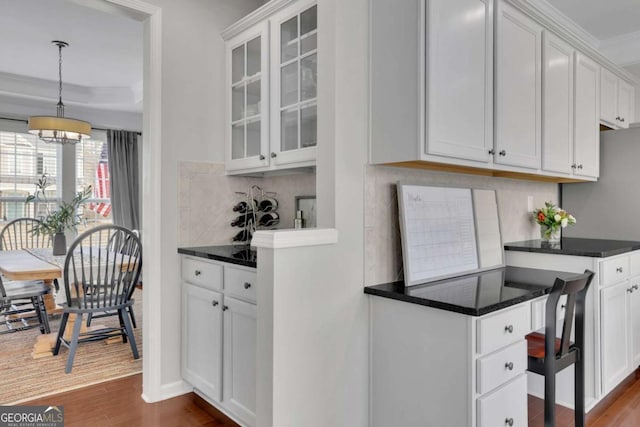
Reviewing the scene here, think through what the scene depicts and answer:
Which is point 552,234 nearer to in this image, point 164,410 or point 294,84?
point 294,84

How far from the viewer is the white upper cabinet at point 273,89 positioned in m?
2.20

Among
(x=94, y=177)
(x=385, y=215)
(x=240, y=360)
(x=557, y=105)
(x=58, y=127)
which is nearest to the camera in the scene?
(x=385, y=215)

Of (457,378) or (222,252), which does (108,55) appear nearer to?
(222,252)

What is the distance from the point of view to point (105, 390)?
8.80 ft

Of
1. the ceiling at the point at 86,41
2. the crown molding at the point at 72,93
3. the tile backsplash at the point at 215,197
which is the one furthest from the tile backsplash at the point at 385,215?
the crown molding at the point at 72,93

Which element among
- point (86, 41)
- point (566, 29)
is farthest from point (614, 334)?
point (86, 41)

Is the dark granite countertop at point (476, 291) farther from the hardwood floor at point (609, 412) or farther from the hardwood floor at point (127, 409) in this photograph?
the hardwood floor at point (127, 409)

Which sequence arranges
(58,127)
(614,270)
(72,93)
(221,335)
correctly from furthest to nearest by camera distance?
(72,93) → (58,127) → (614,270) → (221,335)

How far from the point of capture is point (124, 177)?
20.4ft

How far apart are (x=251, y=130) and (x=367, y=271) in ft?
4.11

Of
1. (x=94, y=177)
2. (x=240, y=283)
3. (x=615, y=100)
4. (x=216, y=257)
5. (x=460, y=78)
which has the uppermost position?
(x=615, y=100)

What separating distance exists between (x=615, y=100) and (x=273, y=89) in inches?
114

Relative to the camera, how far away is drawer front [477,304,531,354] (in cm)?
156

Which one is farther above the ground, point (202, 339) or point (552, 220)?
point (552, 220)
